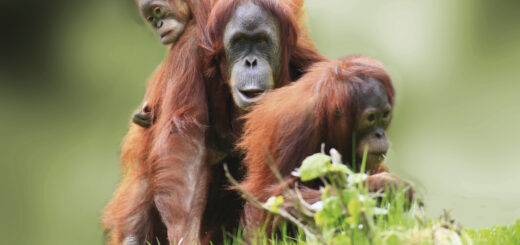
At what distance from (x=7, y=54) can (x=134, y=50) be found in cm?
124

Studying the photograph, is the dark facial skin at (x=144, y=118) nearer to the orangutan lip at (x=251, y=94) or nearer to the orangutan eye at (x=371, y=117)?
the orangutan lip at (x=251, y=94)

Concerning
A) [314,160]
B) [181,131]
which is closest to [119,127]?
[181,131]

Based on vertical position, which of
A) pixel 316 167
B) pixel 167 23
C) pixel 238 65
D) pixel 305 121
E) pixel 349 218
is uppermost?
pixel 167 23

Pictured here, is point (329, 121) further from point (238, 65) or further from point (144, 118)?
point (144, 118)

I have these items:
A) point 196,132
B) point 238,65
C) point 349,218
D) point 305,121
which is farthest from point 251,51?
point 349,218

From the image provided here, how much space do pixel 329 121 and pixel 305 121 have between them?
10 centimetres

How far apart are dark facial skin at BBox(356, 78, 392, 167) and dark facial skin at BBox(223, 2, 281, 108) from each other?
527 mm

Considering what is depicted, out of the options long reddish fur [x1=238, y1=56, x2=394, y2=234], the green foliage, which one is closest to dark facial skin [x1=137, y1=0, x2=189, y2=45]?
long reddish fur [x1=238, y1=56, x2=394, y2=234]

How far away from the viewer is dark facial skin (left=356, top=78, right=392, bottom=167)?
10.6 feet

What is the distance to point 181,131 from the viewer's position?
373cm

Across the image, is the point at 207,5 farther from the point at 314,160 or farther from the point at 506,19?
the point at 506,19

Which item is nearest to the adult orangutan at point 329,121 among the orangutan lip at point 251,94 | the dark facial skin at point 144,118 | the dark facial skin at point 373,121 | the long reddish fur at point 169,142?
the dark facial skin at point 373,121

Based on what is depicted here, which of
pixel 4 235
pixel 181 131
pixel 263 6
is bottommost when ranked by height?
pixel 4 235

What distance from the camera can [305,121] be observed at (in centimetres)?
327
